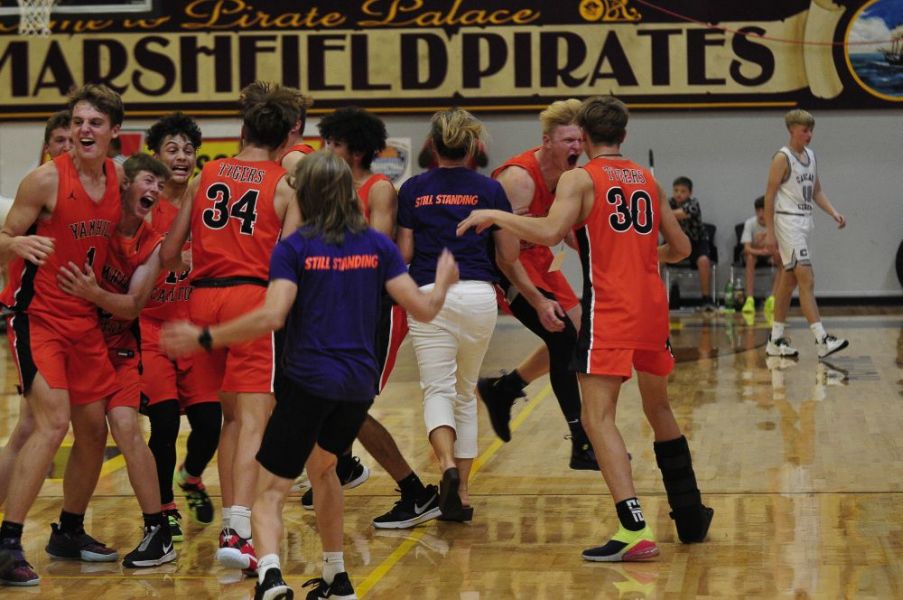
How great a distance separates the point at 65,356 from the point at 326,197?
5.05ft

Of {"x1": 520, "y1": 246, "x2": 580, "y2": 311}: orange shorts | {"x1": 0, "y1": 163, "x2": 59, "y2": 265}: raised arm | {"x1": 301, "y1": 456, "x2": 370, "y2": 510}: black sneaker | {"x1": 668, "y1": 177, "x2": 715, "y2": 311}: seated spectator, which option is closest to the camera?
{"x1": 0, "y1": 163, "x2": 59, "y2": 265}: raised arm

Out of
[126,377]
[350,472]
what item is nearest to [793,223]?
[350,472]

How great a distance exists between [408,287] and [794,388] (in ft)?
20.2

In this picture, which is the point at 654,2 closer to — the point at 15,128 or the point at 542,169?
the point at 15,128

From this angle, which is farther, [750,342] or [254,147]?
[750,342]

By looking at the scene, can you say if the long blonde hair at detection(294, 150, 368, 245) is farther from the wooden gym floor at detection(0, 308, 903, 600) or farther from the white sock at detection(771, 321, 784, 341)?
the white sock at detection(771, 321, 784, 341)

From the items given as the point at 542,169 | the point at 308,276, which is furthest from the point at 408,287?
the point at 542,169

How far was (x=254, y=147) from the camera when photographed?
5207 mm

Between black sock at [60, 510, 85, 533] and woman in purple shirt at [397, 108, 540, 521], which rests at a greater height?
woman in purple shirt at [397, 108, 540, 521]

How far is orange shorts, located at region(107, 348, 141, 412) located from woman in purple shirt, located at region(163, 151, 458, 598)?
1.23m

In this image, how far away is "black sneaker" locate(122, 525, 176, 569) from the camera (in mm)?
5219

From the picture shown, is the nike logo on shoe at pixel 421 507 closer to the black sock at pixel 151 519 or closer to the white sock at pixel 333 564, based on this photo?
the black sock at pixel 151 519

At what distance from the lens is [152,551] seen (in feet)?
17.2

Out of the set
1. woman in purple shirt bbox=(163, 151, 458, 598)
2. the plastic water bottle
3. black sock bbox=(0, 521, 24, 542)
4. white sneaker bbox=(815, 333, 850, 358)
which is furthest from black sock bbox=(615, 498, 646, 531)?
the plastic water bottle
